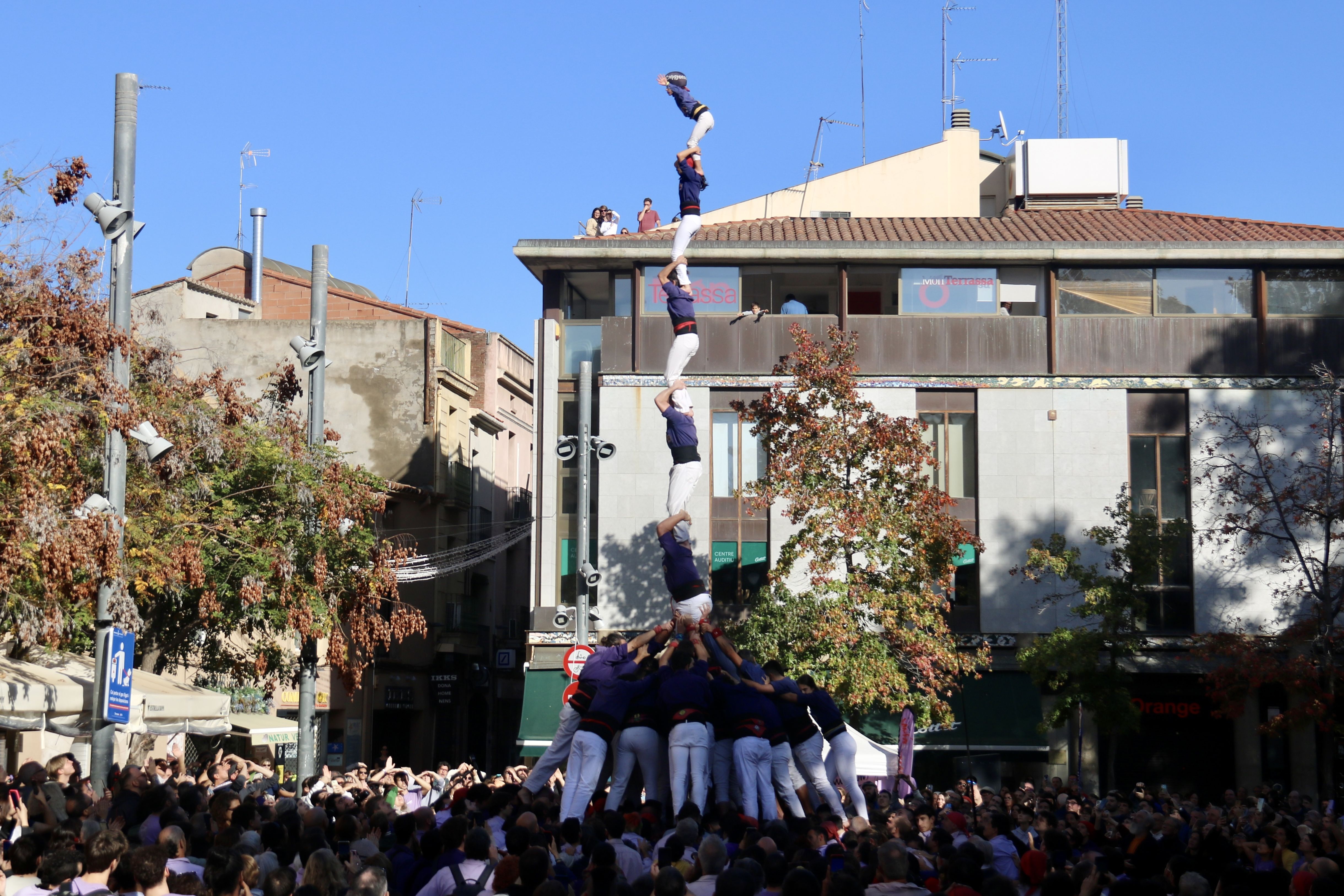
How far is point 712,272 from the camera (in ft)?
118

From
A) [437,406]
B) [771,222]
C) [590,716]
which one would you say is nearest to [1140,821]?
[590,716]

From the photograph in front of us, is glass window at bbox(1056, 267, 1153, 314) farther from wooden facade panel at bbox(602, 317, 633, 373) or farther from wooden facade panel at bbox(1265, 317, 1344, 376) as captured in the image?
wooden facade panel at bbox(602, 317, 633, 373)

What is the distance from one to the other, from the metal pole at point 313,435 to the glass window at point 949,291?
16.2 metres

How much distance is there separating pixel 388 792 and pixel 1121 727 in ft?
61.2

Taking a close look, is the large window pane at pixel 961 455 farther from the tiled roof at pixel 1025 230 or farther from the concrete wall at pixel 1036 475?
the tiled roof at pixel 1025 230

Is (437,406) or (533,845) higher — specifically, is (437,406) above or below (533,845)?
above

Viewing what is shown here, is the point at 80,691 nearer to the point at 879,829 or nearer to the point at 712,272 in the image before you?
the point at 879,829

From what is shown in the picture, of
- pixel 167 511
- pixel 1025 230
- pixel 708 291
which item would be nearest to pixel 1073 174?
pixel 1025 230

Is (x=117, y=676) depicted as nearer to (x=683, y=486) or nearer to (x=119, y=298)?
(x=119, y=298)

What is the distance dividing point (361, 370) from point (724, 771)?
28606 mm

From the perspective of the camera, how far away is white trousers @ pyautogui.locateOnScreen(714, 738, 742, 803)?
677 inches

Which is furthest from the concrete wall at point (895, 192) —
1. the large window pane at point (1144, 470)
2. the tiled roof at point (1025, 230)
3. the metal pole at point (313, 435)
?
the metal pole at point (313, 435)

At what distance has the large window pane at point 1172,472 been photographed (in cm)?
3469

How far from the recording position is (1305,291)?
35.2m
